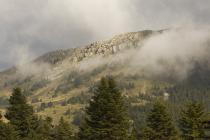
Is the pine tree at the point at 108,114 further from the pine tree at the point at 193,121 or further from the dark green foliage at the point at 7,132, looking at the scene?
the dark green foliage at the point at 7,132

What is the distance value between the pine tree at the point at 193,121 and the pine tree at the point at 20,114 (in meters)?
19.9

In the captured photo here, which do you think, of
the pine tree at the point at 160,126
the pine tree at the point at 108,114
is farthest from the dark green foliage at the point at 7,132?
the pine tree at the point at 160,126

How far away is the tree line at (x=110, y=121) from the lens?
163 feet

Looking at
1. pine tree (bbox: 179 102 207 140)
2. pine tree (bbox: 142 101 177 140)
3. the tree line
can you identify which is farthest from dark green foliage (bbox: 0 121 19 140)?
pine tree (bbox: 179 102 207 140)

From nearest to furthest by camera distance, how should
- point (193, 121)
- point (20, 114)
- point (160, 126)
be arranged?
point (160, 126), point (193, 121), point (20, 114)

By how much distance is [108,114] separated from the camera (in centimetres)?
4947

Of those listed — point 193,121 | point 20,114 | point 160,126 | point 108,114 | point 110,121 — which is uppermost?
point 20,114

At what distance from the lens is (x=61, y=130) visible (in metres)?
91.9

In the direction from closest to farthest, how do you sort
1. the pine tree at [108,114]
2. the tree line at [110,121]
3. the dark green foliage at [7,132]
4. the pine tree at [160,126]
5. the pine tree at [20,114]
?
1. the pine tree at [108,114]
2. the tree line at [110,121]
3. the dark green foliage at [7,132]
4. the pine tree at [160,126]
5. the pine tree at [20,114]

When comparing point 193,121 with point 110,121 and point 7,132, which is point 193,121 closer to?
point 110,121

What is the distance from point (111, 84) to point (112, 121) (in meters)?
4.27

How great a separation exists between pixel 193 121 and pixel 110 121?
1122cm

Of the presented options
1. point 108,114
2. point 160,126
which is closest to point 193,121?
point 160,126

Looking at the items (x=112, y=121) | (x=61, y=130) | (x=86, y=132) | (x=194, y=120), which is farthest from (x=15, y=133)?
(x=61, y=130)
